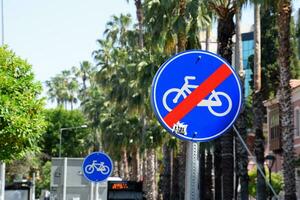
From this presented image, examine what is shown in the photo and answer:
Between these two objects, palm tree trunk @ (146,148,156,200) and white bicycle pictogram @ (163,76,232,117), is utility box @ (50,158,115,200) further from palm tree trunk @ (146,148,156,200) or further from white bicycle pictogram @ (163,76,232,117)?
palm tree trunk @ (146,148,156,200)

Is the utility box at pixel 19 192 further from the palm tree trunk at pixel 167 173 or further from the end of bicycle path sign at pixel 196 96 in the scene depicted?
the palm tree trunk at pixel 167 173

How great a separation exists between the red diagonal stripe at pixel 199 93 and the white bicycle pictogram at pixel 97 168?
8.28 metres

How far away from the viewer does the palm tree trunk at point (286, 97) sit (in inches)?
924

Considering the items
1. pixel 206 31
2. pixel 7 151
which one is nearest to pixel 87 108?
pixel 206 31

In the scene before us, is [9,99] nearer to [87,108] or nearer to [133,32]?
[133,32]

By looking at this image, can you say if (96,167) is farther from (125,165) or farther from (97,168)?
(125,165)

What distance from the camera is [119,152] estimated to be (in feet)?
214

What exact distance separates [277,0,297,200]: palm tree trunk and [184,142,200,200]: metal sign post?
19.7 meters

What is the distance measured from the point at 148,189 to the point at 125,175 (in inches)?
826

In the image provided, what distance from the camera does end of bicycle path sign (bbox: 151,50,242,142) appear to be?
432 cm

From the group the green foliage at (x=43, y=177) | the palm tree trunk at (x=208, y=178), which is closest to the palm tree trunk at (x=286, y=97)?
the palm tree trunk at (x=208, y=178)

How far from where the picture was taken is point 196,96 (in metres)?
4.44

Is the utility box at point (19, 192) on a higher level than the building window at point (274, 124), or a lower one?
lower

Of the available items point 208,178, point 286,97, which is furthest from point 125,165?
point 286,97
